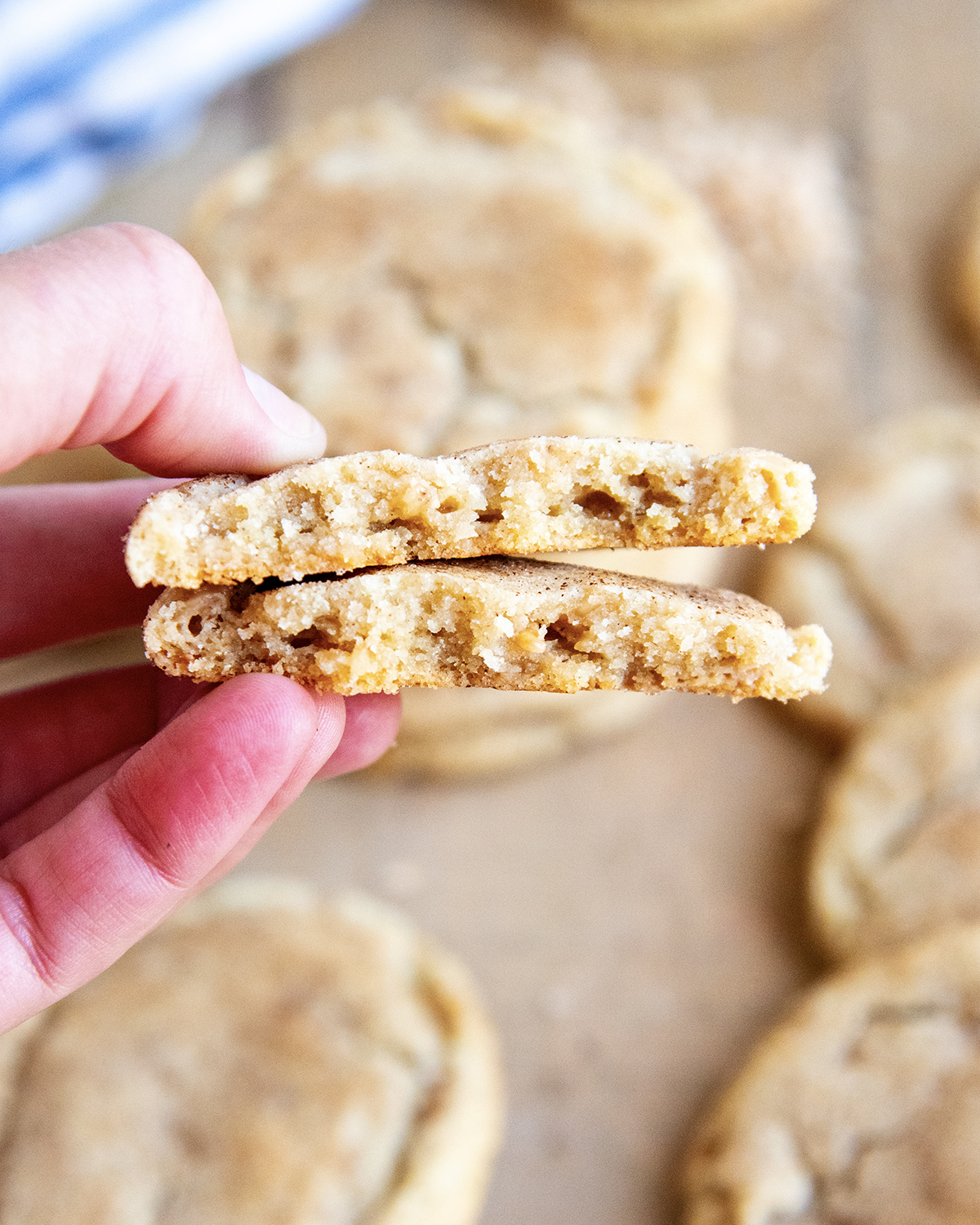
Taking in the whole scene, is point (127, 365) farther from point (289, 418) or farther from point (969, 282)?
point (969, 282)

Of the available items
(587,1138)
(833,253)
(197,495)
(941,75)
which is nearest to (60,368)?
(197,495)

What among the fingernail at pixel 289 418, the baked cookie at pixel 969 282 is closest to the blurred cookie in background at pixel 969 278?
the baked cookie at pixel 969 282

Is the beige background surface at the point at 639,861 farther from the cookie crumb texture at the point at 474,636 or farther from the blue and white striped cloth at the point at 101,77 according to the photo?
the cookie crumb texture at the point at 474,636

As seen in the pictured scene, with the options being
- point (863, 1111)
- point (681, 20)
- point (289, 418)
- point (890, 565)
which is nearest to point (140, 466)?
point (289, 418)

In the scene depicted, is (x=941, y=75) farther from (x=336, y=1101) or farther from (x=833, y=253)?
(x=336, y=1101)

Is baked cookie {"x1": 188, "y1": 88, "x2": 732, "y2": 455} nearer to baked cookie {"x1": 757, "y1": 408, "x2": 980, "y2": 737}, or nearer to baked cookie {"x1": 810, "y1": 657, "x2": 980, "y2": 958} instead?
baked cookie {"x1": 757, "y1": 408, "x2": 980, "y2": 737}
